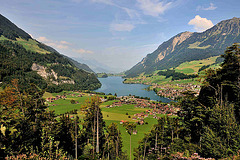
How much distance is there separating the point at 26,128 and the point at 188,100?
26.1m

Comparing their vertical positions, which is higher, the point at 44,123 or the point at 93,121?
the point at 44,123

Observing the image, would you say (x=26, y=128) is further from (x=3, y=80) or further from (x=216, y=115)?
(x=3, y=80)

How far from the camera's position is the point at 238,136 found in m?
9.23

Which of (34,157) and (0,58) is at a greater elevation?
(0,58)

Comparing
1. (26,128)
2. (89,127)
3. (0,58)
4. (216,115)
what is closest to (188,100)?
(216,115)

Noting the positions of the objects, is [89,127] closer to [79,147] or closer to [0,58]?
[79,147]

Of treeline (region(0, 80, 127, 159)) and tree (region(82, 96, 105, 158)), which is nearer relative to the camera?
treeline (region(0, 80, 127, 159))

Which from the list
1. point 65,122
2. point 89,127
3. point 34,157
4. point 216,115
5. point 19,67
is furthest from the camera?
point 19,67

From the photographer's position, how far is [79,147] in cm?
2667

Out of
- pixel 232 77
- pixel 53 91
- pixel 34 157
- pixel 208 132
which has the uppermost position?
pixel 232 77

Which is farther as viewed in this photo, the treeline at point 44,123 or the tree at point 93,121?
the tree at point 93,121

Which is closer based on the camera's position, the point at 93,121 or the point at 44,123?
the point at 44,123

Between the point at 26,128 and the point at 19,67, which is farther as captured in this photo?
the point at 19,67

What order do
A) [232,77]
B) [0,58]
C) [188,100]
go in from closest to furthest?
[232,77] → [188,100] → [0,58]
